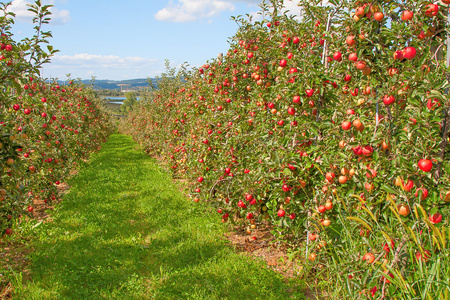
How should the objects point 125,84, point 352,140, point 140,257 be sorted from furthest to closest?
point 125,84 < point 140,257 < point 352,140

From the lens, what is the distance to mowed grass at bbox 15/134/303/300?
323 centimetres

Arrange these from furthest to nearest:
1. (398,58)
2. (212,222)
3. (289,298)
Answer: (212,222), (289,298), (398,58)

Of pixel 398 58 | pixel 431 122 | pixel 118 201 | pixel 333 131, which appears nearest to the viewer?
pixel 431 122

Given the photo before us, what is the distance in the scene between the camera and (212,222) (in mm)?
5152

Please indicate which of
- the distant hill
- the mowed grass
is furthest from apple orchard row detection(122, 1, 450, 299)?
the distant hill

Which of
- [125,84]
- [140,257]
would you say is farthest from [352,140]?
[125,84]

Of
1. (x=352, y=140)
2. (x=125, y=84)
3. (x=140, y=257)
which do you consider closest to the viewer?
(x=352, y=140)

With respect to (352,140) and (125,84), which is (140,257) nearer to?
(352,140)

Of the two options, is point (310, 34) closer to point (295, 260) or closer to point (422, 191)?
point (422, 191)

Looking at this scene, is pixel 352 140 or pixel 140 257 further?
pixel 140 257

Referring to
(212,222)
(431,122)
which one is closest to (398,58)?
(431,122)

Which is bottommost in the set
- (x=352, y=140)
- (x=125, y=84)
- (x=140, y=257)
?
(x=140, y=257)

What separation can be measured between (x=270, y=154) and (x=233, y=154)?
1.08 meters

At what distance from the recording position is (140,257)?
13.3 ft
